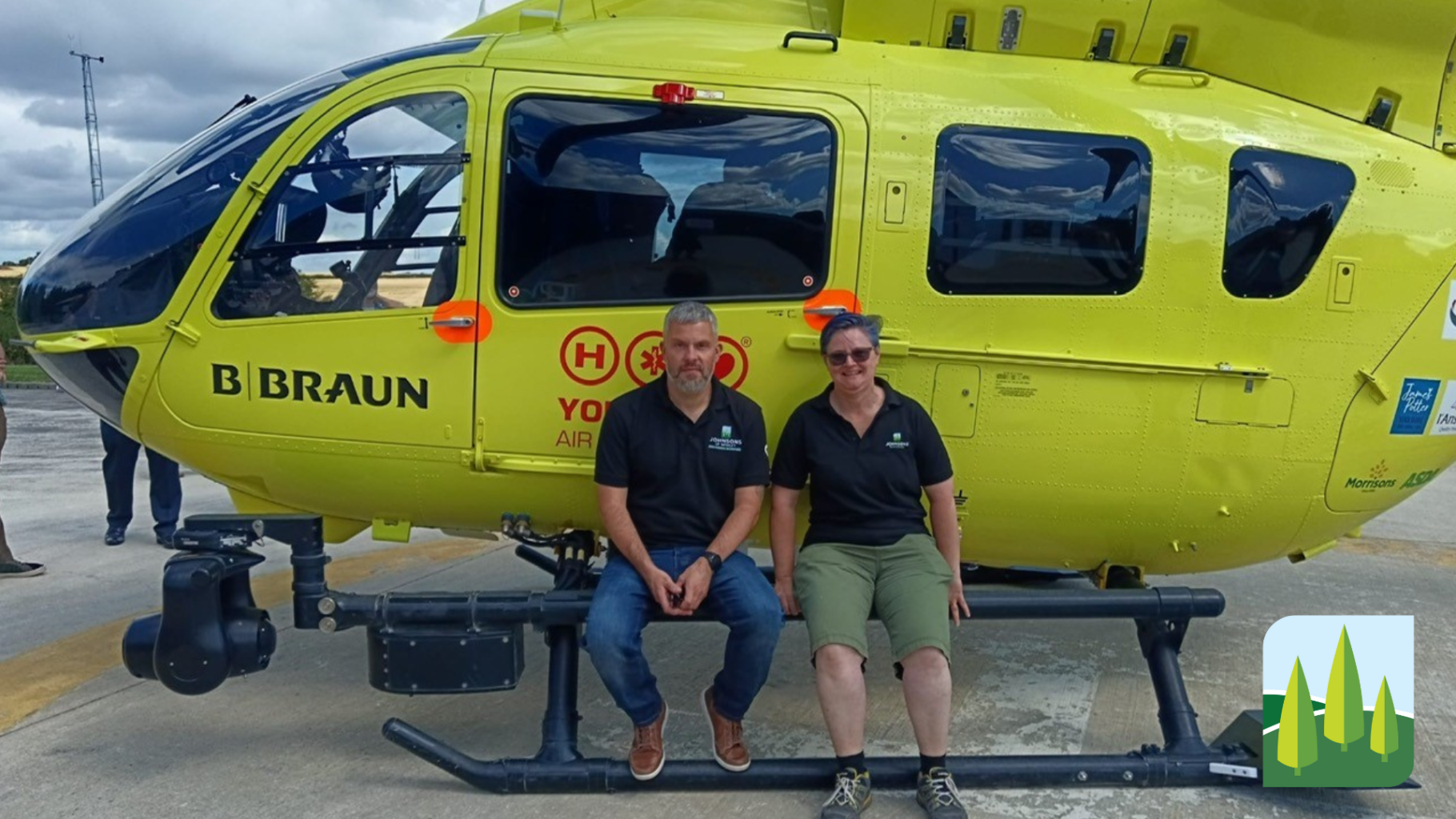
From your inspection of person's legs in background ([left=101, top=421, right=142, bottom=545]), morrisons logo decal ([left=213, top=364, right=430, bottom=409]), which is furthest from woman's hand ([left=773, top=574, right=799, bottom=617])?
person's legs in background ([left=101, top=421, right=142, bottom=545])

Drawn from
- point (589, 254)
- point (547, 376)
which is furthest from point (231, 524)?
point (589, 254)

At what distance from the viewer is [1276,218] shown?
3.36 metres

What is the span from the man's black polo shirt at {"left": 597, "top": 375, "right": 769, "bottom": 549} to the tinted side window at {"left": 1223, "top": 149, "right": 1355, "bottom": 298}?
1752 millimetres

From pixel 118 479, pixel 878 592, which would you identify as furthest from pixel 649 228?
pixel 118 479

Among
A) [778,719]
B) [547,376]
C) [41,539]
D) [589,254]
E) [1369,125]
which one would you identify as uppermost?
[1369,125]

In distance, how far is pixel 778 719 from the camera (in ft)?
12.6

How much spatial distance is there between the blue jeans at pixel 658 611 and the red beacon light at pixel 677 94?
154 cm

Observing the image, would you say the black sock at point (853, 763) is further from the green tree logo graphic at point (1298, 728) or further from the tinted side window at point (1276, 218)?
the tinted side window at point (1276, 218)

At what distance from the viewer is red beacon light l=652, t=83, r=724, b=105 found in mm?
3332

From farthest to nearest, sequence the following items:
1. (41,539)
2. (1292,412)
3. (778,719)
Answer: (41,539) → (778,719) → (1292,412)

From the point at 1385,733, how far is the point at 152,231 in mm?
4471

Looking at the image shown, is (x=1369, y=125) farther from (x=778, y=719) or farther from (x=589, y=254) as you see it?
(x=778, y=719)

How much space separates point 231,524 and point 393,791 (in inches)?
42.0

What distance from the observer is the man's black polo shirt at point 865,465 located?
323 centimetres
